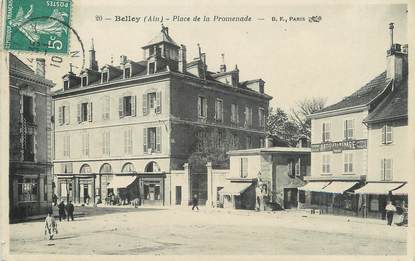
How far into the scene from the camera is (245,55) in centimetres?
1462

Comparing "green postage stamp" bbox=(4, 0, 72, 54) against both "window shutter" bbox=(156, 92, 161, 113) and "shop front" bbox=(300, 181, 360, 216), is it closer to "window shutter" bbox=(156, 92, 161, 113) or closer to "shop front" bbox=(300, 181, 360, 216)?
"window shutter" bbox=(156, 92, 161, 113)

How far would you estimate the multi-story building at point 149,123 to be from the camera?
79.2 ft

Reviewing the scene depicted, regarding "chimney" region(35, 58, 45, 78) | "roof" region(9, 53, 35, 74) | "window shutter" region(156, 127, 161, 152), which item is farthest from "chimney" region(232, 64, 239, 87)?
"roof" region(9, 53, 35, 74)

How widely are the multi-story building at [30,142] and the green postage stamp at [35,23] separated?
1.53m

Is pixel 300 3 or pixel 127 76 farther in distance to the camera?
pixel 127 76

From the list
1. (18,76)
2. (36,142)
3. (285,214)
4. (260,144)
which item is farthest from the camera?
(260,144)

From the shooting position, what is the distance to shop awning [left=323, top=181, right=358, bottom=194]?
19509 mm

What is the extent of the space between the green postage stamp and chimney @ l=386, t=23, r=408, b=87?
8.99 m

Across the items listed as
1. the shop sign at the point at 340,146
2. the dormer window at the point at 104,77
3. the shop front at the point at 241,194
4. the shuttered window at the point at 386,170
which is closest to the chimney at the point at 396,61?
the shuttered window at the point at 386,170

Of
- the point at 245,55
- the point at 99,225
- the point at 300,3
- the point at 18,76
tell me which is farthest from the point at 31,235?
the point at 300,3

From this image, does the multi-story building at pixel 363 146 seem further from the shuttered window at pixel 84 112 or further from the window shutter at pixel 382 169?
the shuttered window at pixel 84 112

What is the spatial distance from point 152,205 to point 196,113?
244 inches

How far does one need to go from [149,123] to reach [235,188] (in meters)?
5.55

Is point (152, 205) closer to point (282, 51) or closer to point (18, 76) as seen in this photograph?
point (18, 76)
